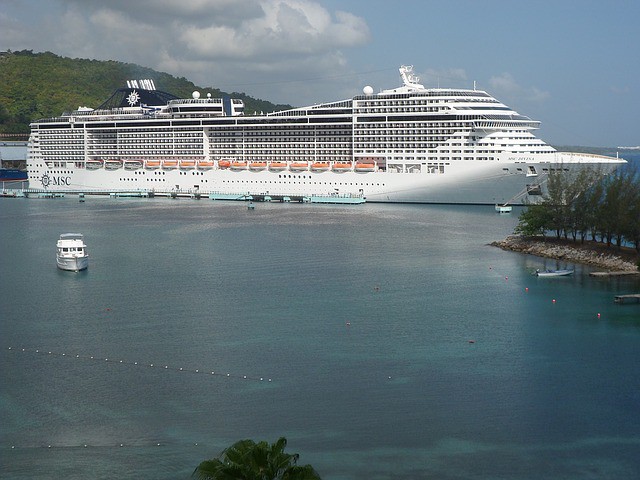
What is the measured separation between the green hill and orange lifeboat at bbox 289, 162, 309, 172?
156 ft

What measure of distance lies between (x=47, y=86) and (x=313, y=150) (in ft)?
195

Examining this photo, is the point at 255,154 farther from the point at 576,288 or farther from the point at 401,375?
the point at 401,375

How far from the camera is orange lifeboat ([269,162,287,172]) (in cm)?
5538

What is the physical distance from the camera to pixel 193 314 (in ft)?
70.4

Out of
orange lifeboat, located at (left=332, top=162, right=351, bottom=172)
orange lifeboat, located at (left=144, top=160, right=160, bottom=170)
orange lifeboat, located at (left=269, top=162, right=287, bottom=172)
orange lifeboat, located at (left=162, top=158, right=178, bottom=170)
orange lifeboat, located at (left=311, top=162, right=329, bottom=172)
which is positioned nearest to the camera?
orange lifeboat, located at (left=332, top=162, right=351, bottom=172)

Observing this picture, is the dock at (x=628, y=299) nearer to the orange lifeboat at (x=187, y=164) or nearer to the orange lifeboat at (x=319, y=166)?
the orange lifeboat at (x=319, y=166)

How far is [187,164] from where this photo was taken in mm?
59125

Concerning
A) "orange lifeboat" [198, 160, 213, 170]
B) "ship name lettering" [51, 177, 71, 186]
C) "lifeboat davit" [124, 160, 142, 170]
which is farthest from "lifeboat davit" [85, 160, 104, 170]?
"orange lifeboat" [198, 160, 213, 170]

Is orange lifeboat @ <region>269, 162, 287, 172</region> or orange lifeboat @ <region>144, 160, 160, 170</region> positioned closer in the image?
orange lifeboat @ <region>269, 162, 287, 172</region>

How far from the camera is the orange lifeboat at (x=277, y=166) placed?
55.4 m

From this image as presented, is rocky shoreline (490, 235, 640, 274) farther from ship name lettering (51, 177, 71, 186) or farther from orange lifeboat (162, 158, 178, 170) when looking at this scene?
ship name lettering (51, 177, 71, 186)

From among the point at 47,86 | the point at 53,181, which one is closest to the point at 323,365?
the point at 53,181

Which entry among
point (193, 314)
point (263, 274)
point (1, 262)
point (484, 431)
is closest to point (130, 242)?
point (1, 262)

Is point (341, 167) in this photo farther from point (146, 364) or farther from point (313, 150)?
point (146, 364)
